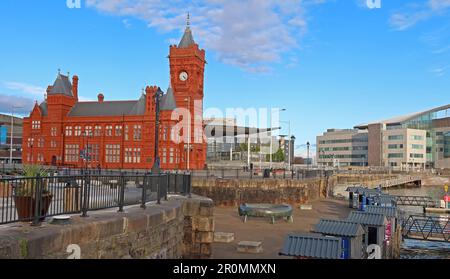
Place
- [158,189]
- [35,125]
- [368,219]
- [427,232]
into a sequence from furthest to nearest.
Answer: [35,125]
[427,232]
[368,219]
[158,189]

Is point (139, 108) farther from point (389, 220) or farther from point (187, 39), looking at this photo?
point (389, 220)

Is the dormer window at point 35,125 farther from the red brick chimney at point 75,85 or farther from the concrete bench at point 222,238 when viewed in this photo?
the concrete bench at point 222,238

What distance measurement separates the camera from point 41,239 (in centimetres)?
646

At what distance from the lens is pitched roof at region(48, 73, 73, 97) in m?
73.6

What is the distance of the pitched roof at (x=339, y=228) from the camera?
1066cm

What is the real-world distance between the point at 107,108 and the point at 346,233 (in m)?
66.2

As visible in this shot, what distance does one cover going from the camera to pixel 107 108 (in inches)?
Answer: 2822

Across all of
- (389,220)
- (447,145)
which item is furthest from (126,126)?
(447,145)

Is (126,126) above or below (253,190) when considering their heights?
above

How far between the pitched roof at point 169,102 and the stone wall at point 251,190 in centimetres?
2966

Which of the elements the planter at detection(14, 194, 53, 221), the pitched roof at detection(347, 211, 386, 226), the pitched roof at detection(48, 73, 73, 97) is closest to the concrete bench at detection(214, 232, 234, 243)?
the pitched roof at detection(347, 211, 386, 226)

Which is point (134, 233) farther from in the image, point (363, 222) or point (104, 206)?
point (363, 222)

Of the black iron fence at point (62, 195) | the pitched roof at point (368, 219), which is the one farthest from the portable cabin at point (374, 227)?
the black iron fence at point (62, 195)

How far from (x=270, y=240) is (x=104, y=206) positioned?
10759 mm
